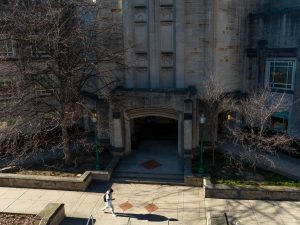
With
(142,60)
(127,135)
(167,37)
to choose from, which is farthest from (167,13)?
(127,135)

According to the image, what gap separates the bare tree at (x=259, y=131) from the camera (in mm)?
16566

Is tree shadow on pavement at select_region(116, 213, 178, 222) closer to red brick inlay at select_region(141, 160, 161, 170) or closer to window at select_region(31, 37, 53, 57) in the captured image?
red brick inlay at select_region(141, 160, 161, 170)

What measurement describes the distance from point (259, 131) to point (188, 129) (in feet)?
14.7

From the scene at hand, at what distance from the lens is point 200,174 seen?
674 inches

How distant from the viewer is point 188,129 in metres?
19.4

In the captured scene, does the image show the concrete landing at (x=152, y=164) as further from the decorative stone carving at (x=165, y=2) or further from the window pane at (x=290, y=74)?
the decorative stone carving at (x=165, y=2)

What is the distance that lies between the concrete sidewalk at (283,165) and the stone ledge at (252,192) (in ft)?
7.29

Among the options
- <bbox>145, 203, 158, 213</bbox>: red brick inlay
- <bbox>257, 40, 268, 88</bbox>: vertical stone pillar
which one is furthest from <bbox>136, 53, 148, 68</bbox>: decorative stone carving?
<bbox>145, 203, 158, 213</bbox>: red brick inlay

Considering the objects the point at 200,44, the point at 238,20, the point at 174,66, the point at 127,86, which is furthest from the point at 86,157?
the point at 238,20

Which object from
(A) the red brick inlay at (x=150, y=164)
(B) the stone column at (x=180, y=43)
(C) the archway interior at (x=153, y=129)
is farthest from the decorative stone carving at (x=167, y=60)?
(A) the red brick inlay at (x=150, y=164)

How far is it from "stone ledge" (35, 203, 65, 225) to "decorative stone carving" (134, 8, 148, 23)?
12.1 metres

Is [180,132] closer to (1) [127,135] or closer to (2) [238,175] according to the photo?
(1) [127,135]

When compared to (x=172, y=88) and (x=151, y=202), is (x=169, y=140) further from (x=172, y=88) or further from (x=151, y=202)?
(x=151, y=202)

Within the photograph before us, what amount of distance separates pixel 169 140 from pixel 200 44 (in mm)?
8238
